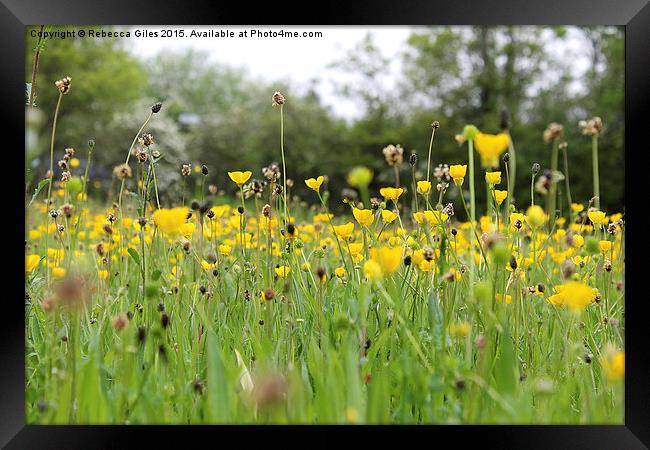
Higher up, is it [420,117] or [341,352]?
[420,117]

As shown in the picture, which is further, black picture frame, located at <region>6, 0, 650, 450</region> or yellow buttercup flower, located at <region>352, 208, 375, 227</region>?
yellow buttercup flower, located at <region>352, 208, 375, 227</region>

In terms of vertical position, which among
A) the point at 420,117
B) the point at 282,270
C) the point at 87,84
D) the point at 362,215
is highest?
the point at 87,84

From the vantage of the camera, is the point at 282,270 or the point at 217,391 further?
the point at 282,270

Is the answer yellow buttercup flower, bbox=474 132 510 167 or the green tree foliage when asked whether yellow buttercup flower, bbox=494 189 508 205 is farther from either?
the green tree foliage

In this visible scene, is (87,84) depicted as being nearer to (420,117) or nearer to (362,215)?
(420,117)

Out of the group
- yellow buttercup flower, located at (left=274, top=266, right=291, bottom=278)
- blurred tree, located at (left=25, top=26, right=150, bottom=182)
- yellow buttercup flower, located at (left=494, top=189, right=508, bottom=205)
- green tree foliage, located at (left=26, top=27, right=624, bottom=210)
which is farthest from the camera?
blurred tree, located at (left=25, top=26, right=150, bottom=182)

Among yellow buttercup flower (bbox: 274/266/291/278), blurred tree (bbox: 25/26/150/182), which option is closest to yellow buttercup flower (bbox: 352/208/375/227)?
yellow buttercup flower (bbox: 274/266/291/278)

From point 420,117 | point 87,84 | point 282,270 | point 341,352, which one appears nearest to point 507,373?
point 341,352

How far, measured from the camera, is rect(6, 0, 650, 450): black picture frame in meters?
1.07

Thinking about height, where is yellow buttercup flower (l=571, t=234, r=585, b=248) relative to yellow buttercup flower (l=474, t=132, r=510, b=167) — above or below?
below

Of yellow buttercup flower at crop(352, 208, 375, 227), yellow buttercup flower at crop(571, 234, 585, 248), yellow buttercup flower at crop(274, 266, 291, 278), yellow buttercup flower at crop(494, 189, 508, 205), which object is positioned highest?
yellow buttercup flower at crop(494, 189, 508, 205)

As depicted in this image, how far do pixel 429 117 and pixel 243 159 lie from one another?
10.8 ft
